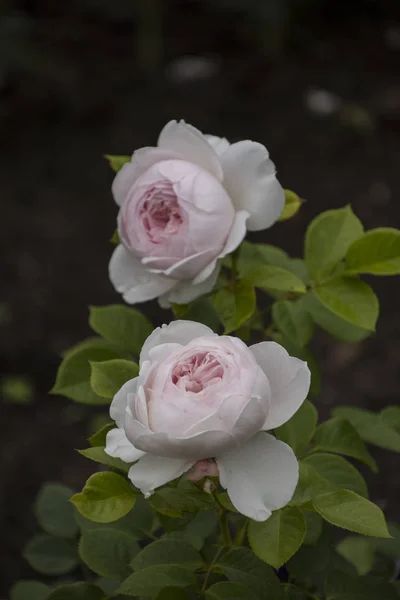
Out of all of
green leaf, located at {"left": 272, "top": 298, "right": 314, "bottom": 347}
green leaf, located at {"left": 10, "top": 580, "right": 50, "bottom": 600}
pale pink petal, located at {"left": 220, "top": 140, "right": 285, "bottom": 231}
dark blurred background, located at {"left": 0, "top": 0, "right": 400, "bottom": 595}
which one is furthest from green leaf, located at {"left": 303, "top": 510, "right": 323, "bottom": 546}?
dark blurred background, located at {"left": 0, "top": 0, "right": 400, "bottom": 595}

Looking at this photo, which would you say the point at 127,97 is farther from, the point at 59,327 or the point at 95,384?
the point at 95,384

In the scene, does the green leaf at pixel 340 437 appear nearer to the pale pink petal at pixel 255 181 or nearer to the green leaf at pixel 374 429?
the green leaf at pixel 374 429

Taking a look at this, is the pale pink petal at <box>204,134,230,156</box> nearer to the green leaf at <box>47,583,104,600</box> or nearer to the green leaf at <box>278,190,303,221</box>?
the green leaf at <box>278,190,303,221</box>

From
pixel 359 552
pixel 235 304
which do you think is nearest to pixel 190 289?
pixel 235 304

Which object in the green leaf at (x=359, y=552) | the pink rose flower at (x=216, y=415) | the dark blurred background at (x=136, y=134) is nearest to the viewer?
the pink rose flower at (x=216, y=415)

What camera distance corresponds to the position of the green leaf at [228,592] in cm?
69

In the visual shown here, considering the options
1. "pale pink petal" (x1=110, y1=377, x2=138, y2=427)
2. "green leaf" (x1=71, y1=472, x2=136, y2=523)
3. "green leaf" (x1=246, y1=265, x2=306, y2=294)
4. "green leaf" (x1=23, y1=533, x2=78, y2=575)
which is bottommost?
"green leaf" (x1=23, y1=533, x2=78, y2=575)

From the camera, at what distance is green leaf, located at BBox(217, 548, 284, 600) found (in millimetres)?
710

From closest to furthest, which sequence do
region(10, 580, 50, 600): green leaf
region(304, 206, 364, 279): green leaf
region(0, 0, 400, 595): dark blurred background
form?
region(304, 206, 364, 279): green leaf < region(10, 580, 50, 600): green leaf < region(0, 0, 400, 595): dark blurred background

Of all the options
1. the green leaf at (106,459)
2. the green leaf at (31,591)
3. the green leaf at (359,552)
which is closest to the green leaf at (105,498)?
the green leaf at (106,459)

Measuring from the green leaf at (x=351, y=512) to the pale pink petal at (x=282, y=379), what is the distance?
0.30ft

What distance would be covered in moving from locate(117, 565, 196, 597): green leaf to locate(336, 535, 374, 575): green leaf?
470mm

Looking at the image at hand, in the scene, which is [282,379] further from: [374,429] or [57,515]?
[57,515]

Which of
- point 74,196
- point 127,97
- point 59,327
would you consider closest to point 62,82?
point 127,97
